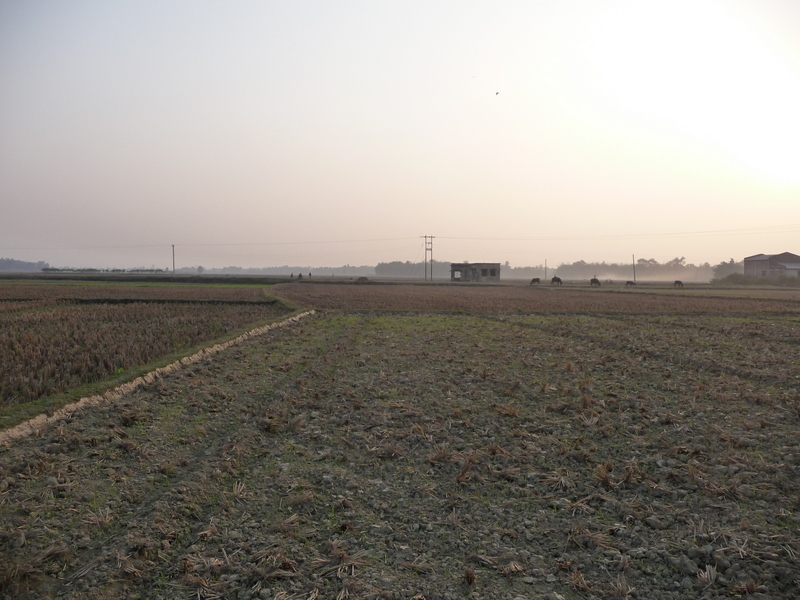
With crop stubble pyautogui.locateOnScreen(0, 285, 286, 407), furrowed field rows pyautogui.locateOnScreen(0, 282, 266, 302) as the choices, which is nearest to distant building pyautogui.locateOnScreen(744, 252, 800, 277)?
furrowed field rows pyautogui.locateOnScreen(0, 282, 266, 302)

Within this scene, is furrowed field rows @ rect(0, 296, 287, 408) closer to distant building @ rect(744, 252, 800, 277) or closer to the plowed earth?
the plowed earth

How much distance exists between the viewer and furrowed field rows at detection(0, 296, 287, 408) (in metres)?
9.81

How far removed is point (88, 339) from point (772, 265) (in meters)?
119

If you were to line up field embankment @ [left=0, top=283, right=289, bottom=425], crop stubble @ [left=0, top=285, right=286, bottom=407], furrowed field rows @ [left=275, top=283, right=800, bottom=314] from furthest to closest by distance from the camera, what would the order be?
furrowed field rows @ [left=275, top=283, right=800, bottom=314], crop stubble @ [left=0, top=285, right=286, bottom=407], field embankment @ [left=0, top=283, right=289, bottom=425]

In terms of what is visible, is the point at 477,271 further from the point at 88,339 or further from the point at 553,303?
the point at 88,339

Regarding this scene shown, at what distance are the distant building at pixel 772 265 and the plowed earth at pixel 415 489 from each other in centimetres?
10457

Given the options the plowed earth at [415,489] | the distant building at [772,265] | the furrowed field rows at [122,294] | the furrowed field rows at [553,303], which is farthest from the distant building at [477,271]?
the plowed earth at [415,489]

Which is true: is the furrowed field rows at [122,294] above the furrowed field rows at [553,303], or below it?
above

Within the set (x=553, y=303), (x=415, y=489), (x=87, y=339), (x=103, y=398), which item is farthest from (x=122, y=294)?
(x=415, y=489)

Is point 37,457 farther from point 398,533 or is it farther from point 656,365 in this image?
point 656,365

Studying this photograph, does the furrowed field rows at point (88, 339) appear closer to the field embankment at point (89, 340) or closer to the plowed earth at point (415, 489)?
the field embankment at point (89, 340)

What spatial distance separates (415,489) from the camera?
5.86 m

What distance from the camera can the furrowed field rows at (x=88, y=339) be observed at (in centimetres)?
981

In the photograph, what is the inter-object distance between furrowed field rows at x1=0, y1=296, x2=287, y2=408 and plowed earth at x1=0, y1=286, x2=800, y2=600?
5.67ft
